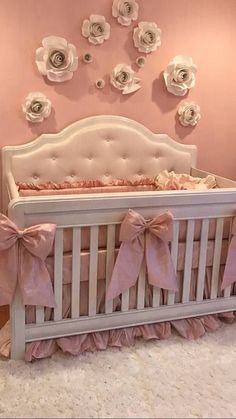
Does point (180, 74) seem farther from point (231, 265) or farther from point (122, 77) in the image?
point (231, 265)

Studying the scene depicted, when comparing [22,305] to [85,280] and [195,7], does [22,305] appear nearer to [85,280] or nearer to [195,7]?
[85,280]

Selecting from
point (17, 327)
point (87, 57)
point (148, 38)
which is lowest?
point (17, 327)

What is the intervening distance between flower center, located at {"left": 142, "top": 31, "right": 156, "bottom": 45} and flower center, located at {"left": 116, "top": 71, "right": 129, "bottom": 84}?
247 mm

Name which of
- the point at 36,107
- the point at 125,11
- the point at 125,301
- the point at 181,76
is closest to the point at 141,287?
the point at 125,301

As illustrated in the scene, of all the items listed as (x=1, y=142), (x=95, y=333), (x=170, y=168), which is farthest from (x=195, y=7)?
(x=95, y=333)

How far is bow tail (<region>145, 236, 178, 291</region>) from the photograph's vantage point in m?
1.78

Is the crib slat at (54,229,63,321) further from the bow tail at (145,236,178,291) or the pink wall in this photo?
the pink wall

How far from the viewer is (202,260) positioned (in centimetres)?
193

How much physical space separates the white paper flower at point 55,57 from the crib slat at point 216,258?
4.38 feet

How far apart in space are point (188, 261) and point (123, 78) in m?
1.32

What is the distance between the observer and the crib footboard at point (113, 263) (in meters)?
1.66

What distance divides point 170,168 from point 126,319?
49.5 inches

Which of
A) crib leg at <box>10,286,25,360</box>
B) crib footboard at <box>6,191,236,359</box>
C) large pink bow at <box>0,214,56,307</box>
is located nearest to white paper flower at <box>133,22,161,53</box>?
crib footboard at <box>6,191,236,359</box>

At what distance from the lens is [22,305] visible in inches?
64.9
